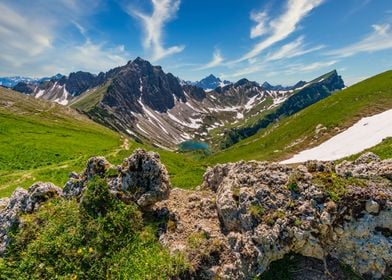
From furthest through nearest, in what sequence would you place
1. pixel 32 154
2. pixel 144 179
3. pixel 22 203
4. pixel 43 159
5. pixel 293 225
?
pixel 32 154 → pixel 43 159 → pixel 22 203 → pixel 144 179 → pixel 293 225

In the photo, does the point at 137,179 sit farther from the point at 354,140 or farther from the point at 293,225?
the point at 354,140

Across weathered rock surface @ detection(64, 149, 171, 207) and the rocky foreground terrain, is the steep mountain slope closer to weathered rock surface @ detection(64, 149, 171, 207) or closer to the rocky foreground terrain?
weathered rock surface @ detection(64, 149, 171, 207)

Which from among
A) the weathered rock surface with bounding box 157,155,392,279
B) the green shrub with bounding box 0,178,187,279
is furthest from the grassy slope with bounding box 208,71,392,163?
the green shrub with bounding box 0,178,187,279

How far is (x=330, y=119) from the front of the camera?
90.9m

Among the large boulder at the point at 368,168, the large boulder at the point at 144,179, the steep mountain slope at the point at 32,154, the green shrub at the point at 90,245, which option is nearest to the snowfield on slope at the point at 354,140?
the large boulder at the point at 368,168

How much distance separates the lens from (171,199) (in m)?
22.0

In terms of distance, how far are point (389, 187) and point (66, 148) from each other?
7029cm

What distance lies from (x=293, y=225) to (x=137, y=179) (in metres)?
10.0

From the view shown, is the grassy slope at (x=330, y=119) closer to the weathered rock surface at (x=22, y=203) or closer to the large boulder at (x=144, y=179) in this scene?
the large boulder at (x=144, y=179)

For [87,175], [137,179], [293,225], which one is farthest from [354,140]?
[87,175]

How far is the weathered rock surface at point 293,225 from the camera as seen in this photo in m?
15.9

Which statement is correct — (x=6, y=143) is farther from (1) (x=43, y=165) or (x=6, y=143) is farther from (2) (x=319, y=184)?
(2) (x=319, y=184)

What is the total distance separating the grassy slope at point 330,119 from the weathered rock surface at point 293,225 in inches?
2375

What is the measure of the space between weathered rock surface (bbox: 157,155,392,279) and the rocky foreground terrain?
46 millimetres
